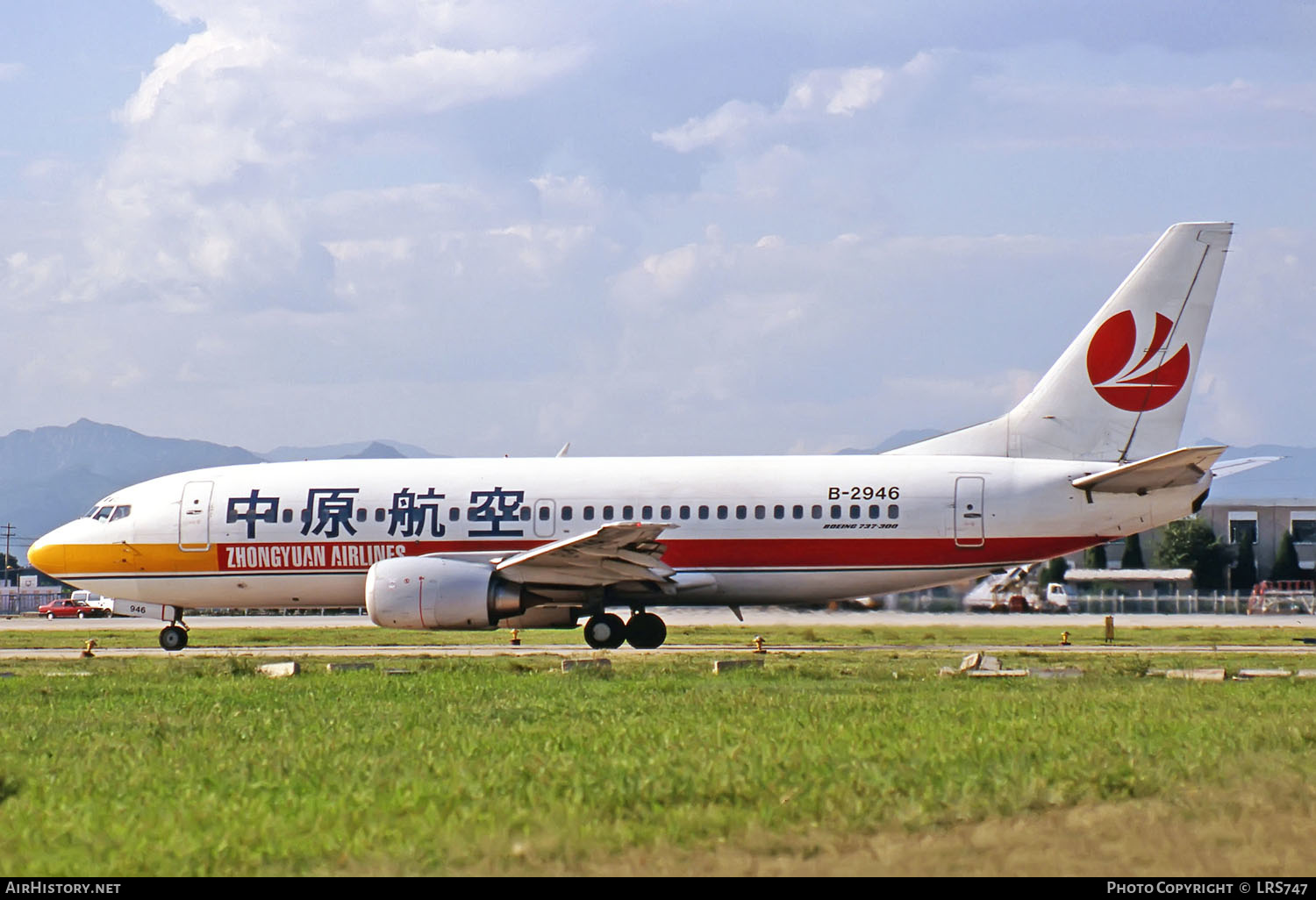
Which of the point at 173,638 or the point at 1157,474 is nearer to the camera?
the point at 1157,474

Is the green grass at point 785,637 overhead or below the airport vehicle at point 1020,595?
below

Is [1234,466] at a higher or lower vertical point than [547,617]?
higher

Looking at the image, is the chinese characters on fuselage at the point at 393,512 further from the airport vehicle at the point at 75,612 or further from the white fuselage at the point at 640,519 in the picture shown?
the airport vehicle at the point at 75,612

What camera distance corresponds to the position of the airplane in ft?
86.9

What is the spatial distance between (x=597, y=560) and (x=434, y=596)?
2.93 m

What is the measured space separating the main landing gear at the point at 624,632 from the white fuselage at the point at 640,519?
0.95 metres

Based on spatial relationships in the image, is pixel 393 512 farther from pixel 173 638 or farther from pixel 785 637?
pixel 785 637

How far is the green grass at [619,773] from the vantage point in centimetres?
763

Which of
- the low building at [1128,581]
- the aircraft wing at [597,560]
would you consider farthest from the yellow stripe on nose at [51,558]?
the low building at [1128,581]

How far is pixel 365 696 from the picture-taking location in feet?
53.8

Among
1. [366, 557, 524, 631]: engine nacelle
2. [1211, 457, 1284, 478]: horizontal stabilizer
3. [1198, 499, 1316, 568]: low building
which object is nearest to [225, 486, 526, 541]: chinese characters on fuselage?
[366, 557, 524, 631]: engine nacelle

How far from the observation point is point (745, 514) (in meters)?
27.3

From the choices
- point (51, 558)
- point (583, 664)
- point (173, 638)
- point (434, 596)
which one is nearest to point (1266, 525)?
point (434, 596)
